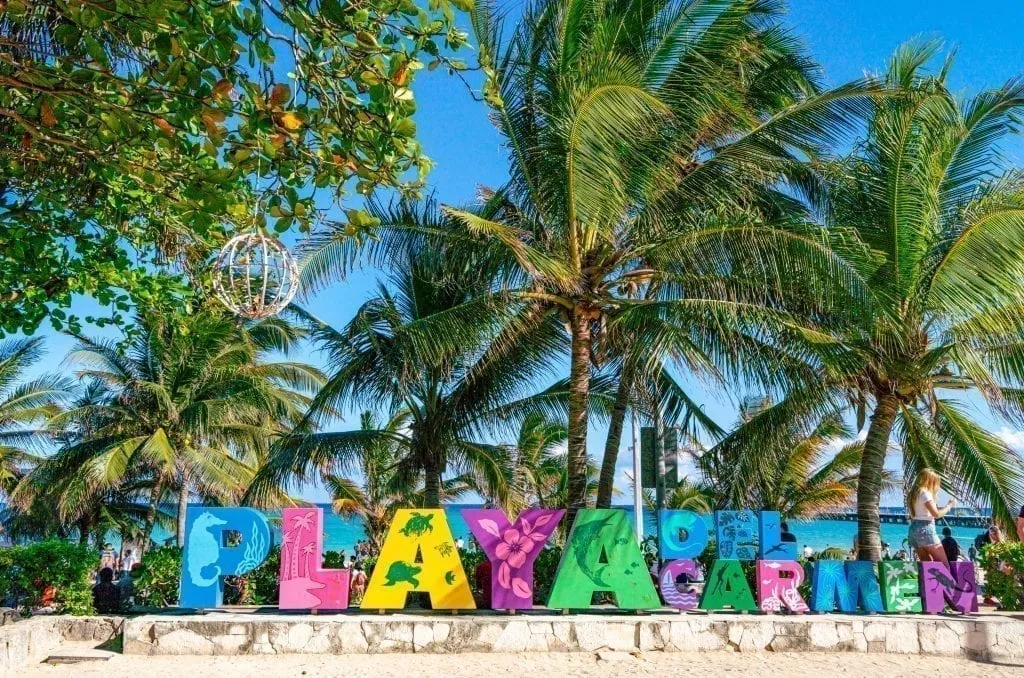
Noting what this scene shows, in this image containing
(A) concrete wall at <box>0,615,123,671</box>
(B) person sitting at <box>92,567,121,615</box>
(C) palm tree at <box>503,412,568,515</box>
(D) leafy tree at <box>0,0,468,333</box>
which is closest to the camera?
(D) leafy tree at <box>0,0,468,333</box>

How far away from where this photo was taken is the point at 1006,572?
12.8 meters

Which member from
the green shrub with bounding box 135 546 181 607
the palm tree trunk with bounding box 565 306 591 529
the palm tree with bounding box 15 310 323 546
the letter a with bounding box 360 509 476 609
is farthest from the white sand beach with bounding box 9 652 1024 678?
the palm tree with bounding box 15 310 323 546

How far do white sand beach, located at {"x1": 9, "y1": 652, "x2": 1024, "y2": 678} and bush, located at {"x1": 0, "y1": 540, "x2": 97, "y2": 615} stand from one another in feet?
6.69

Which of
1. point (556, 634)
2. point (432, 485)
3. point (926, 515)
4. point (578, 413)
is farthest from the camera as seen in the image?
point (432, 485)

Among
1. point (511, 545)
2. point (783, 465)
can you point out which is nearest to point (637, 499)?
point (783, 465)

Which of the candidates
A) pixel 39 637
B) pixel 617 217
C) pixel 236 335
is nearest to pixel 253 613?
pixel 39 637

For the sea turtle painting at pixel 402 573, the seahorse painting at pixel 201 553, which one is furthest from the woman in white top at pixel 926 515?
the seahorse painting at pixel 201 553

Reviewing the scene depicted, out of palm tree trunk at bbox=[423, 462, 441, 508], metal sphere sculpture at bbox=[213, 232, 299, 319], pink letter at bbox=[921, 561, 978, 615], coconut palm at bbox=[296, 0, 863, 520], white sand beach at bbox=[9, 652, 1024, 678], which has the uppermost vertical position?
coconut palm at bbox=[296, 0, 863, 520]

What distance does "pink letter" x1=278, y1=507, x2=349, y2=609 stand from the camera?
437 inches

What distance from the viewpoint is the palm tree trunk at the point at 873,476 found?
1273 centimetres

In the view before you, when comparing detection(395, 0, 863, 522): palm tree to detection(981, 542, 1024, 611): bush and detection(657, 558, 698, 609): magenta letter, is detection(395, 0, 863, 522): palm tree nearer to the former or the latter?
detection(657, 558, 698, 609): magenta letter

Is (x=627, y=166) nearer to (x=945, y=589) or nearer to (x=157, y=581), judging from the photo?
(x=945, y=589)

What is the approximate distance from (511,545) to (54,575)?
645 cm

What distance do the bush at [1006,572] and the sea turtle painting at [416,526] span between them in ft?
27.6
